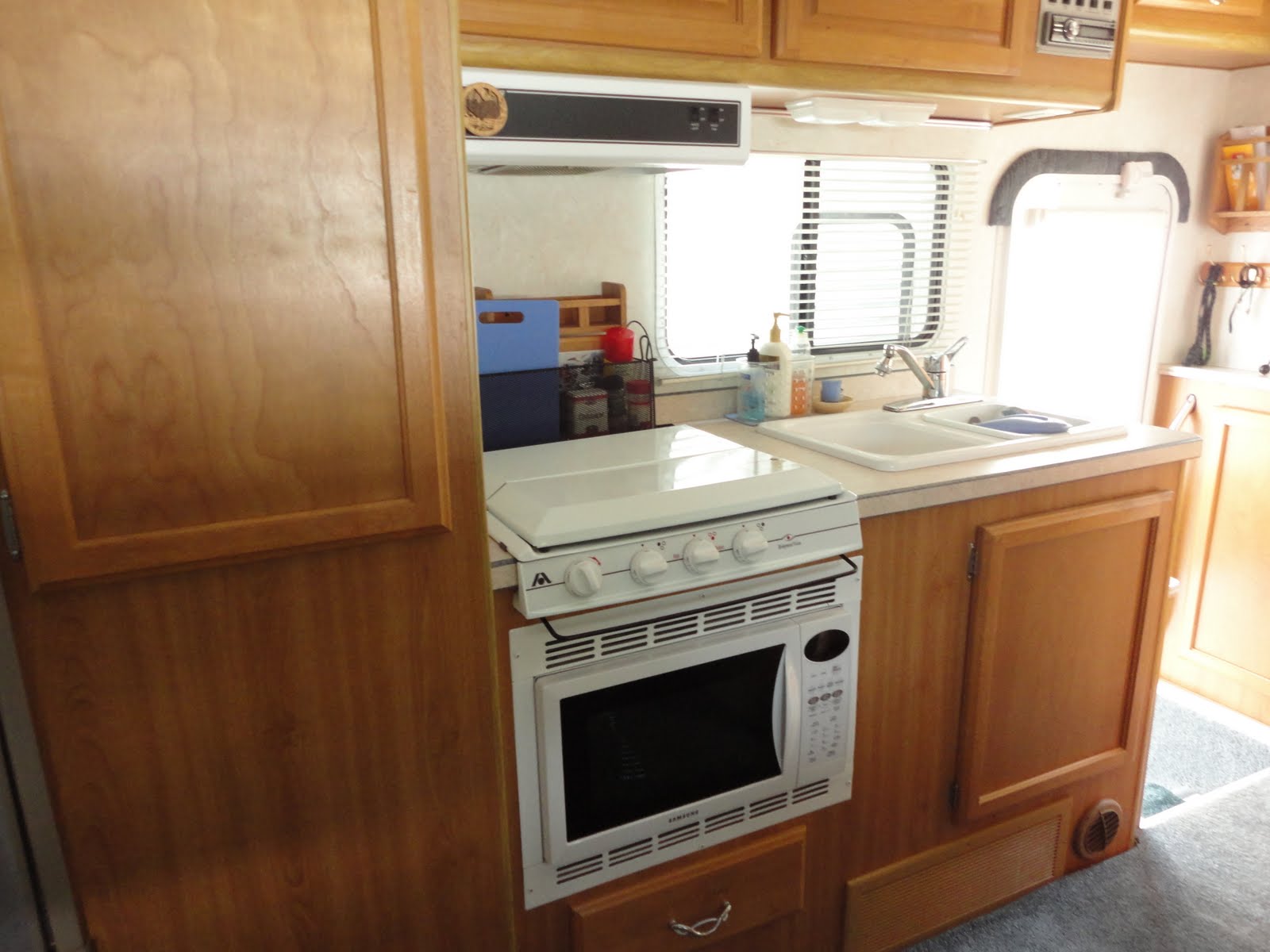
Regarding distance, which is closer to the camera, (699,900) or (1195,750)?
(699,900)

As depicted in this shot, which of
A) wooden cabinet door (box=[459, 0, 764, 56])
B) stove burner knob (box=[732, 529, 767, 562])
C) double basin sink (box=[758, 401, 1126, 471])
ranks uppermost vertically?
wooden cabinet door (box=[459, 0, 764, 56])

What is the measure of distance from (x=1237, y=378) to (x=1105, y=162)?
754 millimetres

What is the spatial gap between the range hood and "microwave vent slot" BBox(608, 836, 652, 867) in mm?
1165

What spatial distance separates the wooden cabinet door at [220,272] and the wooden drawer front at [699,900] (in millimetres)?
829

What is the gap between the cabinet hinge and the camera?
3.08ft

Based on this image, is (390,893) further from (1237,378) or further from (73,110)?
(1237,378)

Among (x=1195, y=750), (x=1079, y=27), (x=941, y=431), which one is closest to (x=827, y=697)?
(x=941, y=431)

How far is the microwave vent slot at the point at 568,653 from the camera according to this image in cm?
138

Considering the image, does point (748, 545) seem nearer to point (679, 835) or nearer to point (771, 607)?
point (771, 607)

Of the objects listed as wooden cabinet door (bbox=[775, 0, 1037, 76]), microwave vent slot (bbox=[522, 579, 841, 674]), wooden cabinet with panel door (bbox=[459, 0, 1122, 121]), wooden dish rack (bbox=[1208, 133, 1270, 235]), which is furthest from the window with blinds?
wooden dish rack (bbox=[1208, 133, 1270, 235])

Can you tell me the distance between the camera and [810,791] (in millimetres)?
1697

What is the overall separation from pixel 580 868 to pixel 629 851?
0.29 ft

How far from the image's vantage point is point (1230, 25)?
2.28 meters

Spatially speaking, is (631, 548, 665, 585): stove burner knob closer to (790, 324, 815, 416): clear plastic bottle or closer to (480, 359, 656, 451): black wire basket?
(480, 359, 656, 451): black wire basket
